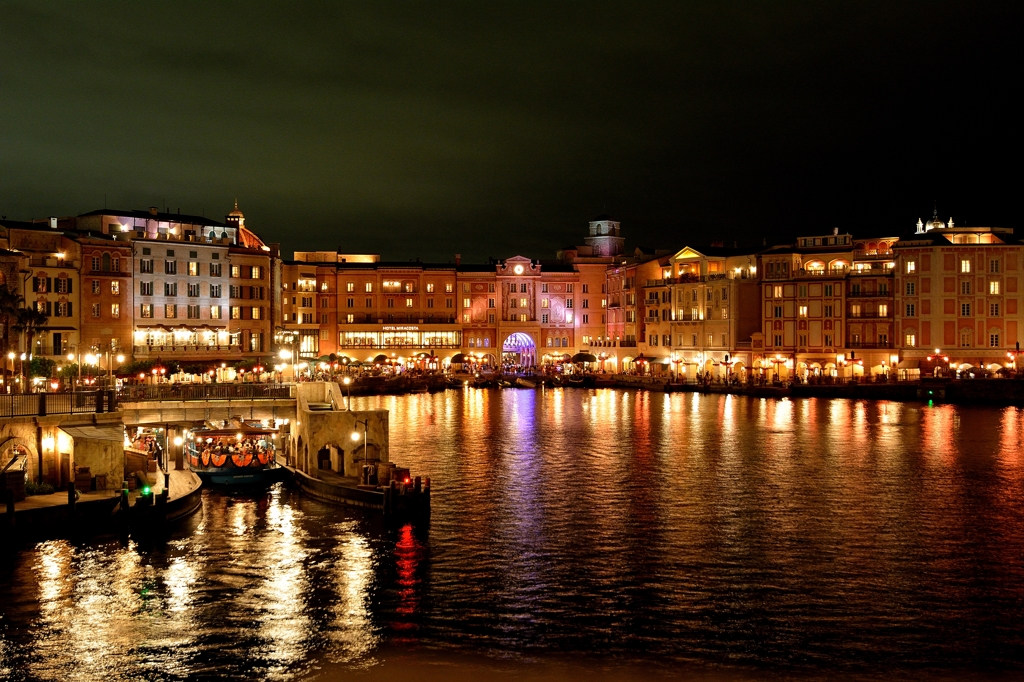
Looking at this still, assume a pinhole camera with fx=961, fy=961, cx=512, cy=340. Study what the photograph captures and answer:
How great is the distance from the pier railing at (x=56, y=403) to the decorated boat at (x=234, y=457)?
583 centimetres

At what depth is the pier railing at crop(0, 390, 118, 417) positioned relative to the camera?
3388cm

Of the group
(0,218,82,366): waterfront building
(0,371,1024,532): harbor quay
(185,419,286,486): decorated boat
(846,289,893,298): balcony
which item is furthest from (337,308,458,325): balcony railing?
(185,419,286,486): decorated boat

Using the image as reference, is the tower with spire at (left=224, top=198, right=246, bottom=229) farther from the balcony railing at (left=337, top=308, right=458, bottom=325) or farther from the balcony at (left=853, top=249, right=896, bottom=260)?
the balcony at (left=853, top=249, right=896, bottom=260)

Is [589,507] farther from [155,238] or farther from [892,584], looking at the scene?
[155,238]

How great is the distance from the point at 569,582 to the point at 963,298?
80191 millimetres

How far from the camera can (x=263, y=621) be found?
2422cm

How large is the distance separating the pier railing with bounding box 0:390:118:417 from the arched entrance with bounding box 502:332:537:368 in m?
96.7

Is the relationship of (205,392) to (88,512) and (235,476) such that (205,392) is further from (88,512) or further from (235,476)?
(88,512)

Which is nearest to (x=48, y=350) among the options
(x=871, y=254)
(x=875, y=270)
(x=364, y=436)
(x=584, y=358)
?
(x=364, y=436)

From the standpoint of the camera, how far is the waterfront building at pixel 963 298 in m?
94.2

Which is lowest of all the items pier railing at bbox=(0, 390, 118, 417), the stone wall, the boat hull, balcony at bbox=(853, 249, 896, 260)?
the boat hull

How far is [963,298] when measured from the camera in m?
94.9

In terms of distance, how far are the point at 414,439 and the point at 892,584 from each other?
37.4m

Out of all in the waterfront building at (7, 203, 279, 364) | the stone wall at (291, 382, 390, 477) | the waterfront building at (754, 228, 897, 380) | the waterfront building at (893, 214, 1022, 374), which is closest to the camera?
the stone wall at (291, 382, 390, 477)
